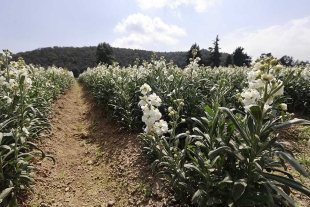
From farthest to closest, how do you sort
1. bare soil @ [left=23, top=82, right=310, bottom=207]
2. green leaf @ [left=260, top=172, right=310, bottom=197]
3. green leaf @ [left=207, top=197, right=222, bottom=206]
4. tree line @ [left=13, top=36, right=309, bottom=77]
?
tree line @ [left=13, top=36, right=309, bottom=77]
bare soil @ [left=23, top=82, right=310, bottom=207]
green leaf @ [left=207, top=197, right=222, bottom=206]
green leaf @ [left=260, top=172, right=310, bottom=197]

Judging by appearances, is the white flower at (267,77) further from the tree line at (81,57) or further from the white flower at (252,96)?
the tree line at (81,57)

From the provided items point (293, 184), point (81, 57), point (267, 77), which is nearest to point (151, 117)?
point (267, 77)

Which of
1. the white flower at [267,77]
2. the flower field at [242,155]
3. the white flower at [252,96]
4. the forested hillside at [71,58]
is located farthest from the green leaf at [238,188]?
the forested hillside at [71,58]

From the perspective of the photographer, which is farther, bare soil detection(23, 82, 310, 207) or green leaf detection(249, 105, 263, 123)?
bare soil detection(23, 82, 310, 207)

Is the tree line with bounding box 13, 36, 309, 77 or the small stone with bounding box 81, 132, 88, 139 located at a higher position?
the tree line with bounding box 13, 36, 309, 77

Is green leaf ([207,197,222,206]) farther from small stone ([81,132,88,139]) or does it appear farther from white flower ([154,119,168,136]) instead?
small stone ([81,132,88,139])

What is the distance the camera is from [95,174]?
3.25 m

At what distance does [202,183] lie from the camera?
176 centimetres

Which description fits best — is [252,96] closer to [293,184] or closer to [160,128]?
[293,184]

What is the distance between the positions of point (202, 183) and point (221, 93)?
1.18m

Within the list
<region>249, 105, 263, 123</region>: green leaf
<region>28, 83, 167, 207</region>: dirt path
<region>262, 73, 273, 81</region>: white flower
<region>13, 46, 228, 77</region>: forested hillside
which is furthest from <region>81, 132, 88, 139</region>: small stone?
<region>13, 46, 228, 77</region>: forested hillside

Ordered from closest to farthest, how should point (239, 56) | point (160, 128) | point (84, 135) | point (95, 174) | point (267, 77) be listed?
point (267, 77)
point (160, 128)
point (95, 174)
point (84, 135)
point (239, 56)

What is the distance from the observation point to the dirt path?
2.53 meters

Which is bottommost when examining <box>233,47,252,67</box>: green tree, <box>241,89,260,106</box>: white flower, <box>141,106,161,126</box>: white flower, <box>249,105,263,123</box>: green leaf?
<box>141,106,161,126</box>: white flower
